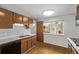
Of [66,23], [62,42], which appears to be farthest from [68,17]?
[62,42]

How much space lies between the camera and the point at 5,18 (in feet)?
8.36

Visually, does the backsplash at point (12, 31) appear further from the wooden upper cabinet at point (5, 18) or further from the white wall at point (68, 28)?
the white wall at point (68, 28)

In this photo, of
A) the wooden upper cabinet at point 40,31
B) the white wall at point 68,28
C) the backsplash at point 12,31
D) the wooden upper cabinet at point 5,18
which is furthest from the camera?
the wooden upper cabinet at point 40,31

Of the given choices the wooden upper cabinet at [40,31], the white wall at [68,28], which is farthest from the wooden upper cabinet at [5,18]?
the wooden upper cabinet at [40,31]

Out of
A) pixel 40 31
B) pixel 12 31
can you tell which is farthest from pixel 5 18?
pixel 40 31

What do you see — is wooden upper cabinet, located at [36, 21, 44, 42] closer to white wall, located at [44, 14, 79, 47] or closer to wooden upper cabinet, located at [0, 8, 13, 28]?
white wall, located at [44, 14, 79, 47]

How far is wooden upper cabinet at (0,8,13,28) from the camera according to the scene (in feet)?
7.84

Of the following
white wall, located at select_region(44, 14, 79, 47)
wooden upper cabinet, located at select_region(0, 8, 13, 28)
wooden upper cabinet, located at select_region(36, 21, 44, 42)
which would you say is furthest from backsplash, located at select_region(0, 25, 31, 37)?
wooden upper cabinet, located at select_region(36, 21, 44, 42)

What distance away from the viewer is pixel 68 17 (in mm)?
3846

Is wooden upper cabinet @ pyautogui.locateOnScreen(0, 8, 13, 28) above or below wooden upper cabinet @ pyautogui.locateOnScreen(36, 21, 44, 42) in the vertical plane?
above

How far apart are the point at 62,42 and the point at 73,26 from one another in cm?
90

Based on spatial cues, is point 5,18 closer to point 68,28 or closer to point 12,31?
point 12,31

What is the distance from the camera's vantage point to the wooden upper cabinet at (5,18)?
2.39 m
